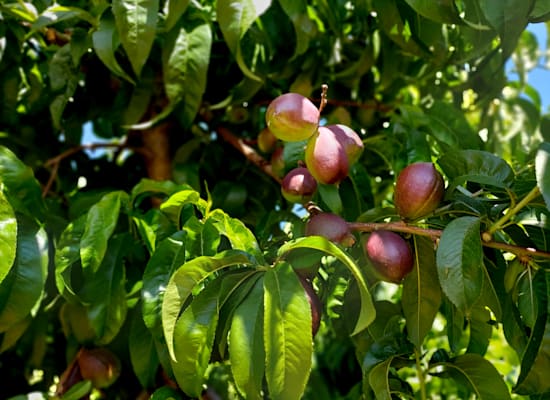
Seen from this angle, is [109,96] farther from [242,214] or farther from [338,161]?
[338,161]

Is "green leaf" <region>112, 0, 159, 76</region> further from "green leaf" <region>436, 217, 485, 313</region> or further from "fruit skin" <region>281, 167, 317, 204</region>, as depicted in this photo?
"green leaf" <region>436, 217, 485, 313</region>

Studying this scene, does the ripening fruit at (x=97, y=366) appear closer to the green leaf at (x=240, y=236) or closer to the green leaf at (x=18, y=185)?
the green leaf at (x=18, y=185)

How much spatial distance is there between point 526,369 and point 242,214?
533 millimetres

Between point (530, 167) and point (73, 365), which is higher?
point (530, 167)

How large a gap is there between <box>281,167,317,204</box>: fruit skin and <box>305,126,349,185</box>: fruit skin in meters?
0.04

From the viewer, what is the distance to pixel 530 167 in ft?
2.04

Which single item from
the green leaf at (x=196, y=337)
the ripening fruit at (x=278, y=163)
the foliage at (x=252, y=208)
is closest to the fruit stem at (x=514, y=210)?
the foliage at (x=252, y=208)

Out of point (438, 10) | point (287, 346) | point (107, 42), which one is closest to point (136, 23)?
point (107, 42)

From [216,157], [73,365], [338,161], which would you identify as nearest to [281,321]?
[338,161]

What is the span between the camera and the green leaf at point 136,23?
754mm

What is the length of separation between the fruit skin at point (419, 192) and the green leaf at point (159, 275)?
192mm

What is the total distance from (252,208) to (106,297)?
14.8 inches

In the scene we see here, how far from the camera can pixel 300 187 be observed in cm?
68

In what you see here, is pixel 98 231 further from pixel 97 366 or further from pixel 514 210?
pixel 514 210
